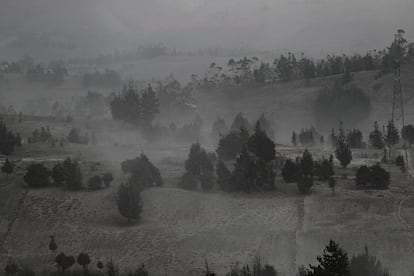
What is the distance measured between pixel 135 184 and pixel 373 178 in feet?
65.2

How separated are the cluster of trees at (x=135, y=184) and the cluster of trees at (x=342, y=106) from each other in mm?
58710

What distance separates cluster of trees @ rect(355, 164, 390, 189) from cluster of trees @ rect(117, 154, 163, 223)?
57.2 ft

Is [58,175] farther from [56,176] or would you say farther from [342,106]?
[342,106]

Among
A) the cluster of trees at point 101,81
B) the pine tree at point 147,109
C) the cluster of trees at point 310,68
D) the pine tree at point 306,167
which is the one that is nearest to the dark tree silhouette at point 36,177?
the pine tree at point 306,167

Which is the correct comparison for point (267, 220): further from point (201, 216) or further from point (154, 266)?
point (154, 266)

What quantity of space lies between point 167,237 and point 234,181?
9734 millimetres

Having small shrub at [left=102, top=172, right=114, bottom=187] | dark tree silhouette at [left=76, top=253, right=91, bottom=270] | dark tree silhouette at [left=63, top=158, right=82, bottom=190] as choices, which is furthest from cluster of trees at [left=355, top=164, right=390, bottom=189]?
dark tree silhouette at [left=63, top=158, right=82, bottom=190]

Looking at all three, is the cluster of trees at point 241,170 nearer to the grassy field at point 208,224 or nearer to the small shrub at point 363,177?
the grassy field at point 208,224

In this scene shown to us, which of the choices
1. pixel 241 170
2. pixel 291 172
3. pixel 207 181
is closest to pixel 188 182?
pixel 207 181

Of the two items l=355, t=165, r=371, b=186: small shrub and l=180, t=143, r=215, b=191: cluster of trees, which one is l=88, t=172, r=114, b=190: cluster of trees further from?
l=355, t=165, r=371, b=186: small shrub

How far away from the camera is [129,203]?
44.1 metres

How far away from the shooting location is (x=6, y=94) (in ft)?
514

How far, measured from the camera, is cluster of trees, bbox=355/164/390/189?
46625mm

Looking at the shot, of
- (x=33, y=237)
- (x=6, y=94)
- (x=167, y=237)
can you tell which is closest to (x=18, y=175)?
(x=33, y=237)
